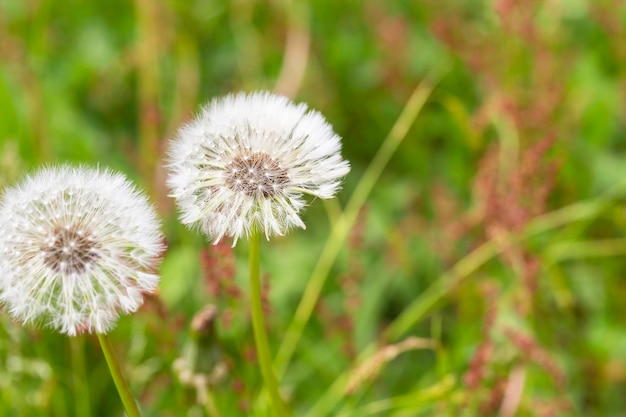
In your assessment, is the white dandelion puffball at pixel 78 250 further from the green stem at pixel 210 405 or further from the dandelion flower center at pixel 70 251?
the green stem at pixel 210 405

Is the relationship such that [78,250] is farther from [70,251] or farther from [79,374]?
[79,374]

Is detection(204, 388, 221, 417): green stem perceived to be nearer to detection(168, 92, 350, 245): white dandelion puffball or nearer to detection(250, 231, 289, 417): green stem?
detection(250, 231, 289, 417): green stem

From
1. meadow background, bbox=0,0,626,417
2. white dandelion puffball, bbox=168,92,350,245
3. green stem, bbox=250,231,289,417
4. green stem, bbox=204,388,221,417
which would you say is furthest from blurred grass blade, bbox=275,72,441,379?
white dandelion puffball, bbox=168,92,350,245

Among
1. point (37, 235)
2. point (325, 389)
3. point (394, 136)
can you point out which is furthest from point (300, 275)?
point (37, 235)

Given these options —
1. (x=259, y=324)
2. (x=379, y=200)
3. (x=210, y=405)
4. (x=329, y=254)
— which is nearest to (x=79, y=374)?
(x=210, y=405)

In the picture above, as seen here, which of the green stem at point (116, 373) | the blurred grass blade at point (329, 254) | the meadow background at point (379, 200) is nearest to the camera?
the green stem at point (116, 373)

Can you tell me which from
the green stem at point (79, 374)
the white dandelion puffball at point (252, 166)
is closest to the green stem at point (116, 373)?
the white dandelion puffball at point (252, 166)
